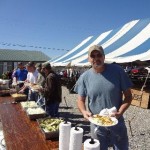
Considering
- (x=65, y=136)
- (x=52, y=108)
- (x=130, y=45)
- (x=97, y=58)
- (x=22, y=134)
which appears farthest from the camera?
(x=130, y=45)

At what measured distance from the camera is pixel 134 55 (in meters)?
7.02

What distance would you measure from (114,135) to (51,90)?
2.71 meters

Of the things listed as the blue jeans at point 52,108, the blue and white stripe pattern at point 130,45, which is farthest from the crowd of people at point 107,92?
the blue and white stripe pattern at point 130,45

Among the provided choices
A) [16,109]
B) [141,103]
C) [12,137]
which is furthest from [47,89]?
[141,103]

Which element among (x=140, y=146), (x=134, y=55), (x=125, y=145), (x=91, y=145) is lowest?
(x=140, y=146)

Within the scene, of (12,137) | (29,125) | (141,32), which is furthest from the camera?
(141,32)

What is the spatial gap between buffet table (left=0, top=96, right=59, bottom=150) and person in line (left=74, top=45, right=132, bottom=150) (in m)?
0.50

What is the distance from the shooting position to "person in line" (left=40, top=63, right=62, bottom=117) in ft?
16.2

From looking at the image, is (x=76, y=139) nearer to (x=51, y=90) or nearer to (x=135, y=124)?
(x=51, y=90)

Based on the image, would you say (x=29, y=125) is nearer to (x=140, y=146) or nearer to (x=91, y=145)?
(x=91, y=145)

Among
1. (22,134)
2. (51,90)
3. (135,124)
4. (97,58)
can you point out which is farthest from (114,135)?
(135,124)

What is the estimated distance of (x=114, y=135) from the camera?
2.48m

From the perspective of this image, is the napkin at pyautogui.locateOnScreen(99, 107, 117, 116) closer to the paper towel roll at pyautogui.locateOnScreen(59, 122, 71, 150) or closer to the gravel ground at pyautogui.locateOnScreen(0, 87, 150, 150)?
the paper towel roll at pyautogui.locateOnScreen(59, 122, 71, 150)

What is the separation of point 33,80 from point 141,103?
416 cm
